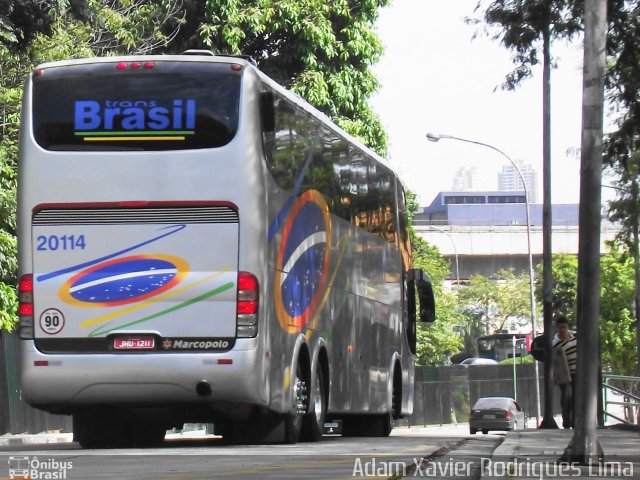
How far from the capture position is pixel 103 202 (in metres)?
14.1

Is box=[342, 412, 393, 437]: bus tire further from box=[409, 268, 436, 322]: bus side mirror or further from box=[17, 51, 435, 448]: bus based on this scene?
box=[17, 51, 435, 448]: bus

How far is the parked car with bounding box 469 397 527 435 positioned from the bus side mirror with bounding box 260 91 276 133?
35.9 metres

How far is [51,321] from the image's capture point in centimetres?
1415

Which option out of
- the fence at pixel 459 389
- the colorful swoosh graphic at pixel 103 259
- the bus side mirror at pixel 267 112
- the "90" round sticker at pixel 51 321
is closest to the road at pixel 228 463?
the "90" round sticker at pixel 51 321

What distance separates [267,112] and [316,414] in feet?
12.6

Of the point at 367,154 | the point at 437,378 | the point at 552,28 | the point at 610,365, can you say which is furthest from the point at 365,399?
the point at 610,365

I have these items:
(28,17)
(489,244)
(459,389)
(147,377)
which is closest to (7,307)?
(28,17)

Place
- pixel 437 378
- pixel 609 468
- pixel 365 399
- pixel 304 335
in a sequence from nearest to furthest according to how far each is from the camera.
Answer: pixel 609 468 < pixel 304 335 < pixel 365 399 < pixel 437 378

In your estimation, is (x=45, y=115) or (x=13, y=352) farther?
(x=13, y=352)

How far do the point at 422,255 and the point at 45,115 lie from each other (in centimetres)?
6653

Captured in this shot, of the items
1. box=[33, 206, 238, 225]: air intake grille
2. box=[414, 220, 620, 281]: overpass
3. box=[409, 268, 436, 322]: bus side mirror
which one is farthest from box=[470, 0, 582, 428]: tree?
box=[414, 220, 620, 281]: overpass

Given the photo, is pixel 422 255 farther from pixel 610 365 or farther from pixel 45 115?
pixel 45 115

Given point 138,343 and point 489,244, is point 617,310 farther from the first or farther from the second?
point 138,343

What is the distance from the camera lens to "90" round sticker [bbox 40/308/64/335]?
14141 millimetres
